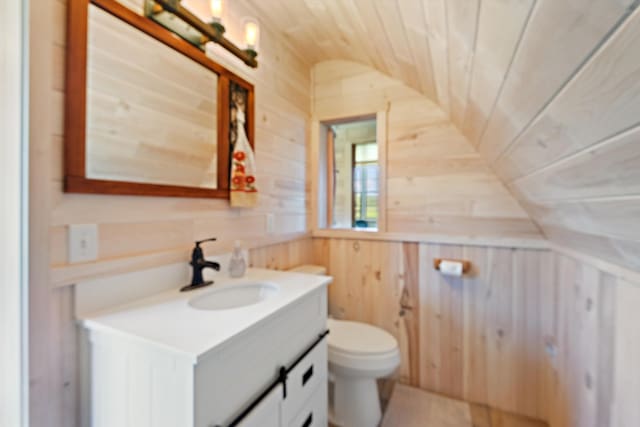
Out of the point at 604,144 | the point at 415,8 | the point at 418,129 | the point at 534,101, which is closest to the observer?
the point at 604,144

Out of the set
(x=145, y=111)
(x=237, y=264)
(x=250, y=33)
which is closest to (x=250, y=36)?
(x=250, y=33)

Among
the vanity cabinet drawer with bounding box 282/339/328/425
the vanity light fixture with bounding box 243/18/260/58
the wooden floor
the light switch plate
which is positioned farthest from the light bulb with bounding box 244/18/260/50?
the wooden floor

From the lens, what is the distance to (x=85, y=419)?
882mm

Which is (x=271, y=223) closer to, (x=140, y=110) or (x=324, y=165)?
(x=324, y=165)

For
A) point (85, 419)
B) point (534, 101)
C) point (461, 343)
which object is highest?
point (534, 101)

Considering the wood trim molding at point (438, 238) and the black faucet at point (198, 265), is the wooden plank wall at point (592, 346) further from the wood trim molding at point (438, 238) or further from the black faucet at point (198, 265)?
the black faucet at point (198, 265)

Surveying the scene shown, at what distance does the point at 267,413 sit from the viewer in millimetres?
886

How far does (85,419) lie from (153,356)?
452 millimetres

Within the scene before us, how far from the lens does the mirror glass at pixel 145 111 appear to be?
3.03ft

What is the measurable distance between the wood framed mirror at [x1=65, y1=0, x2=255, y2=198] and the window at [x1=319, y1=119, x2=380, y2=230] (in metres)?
1.05

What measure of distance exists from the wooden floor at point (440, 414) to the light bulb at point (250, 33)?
6.95 ft
